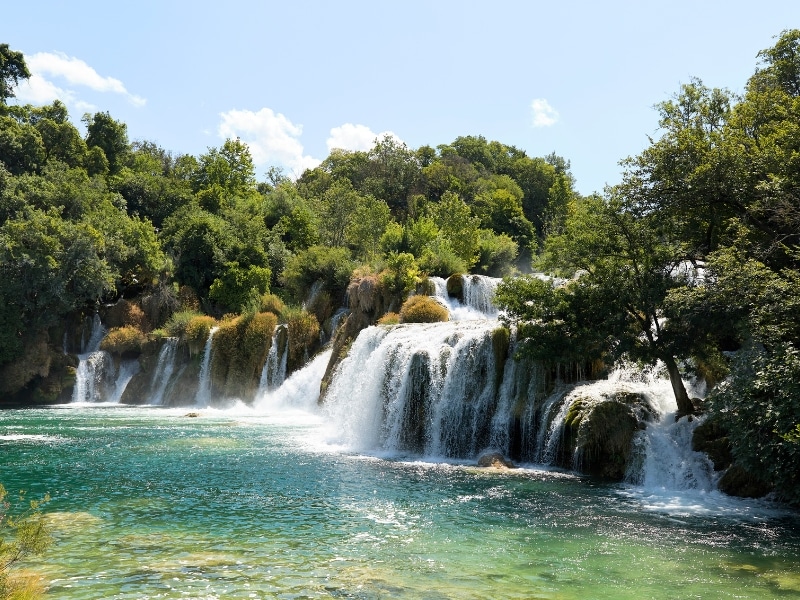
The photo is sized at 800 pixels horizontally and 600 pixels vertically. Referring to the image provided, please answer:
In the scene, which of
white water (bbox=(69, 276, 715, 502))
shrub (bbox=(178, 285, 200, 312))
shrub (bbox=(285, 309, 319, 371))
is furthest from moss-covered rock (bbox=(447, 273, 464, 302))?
shrub (bbox=(178, 285, 200, 312))

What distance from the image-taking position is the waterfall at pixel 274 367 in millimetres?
32781

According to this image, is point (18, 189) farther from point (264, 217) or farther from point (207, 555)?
point (207, 555)

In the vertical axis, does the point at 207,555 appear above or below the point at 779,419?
below

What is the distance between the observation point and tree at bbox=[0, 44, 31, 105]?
5319cm

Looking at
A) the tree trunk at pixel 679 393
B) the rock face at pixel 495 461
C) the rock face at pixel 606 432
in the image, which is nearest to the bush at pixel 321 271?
the rock face at pixel 495 461

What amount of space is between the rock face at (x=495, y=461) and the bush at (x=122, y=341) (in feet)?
83.5

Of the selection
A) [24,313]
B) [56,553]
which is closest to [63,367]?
[24,313]

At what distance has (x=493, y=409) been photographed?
62.1ft

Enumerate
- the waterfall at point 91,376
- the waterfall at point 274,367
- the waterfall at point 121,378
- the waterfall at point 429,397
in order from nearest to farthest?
the waterfall at point 429,397, the waterfall at point 274,367, the waterfall at point 91,376, the waterfall at point 121,378

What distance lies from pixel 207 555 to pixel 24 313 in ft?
99.4

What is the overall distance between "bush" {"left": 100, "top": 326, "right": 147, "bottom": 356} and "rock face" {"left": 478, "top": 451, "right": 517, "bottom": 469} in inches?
1002

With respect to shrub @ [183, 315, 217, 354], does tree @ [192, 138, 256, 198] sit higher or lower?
higher

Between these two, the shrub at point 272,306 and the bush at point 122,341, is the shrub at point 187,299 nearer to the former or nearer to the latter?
the bush at point 122,341

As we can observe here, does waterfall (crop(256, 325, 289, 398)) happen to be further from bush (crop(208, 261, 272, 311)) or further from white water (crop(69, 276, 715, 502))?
bush (crop(208, 261, 272, 311))
